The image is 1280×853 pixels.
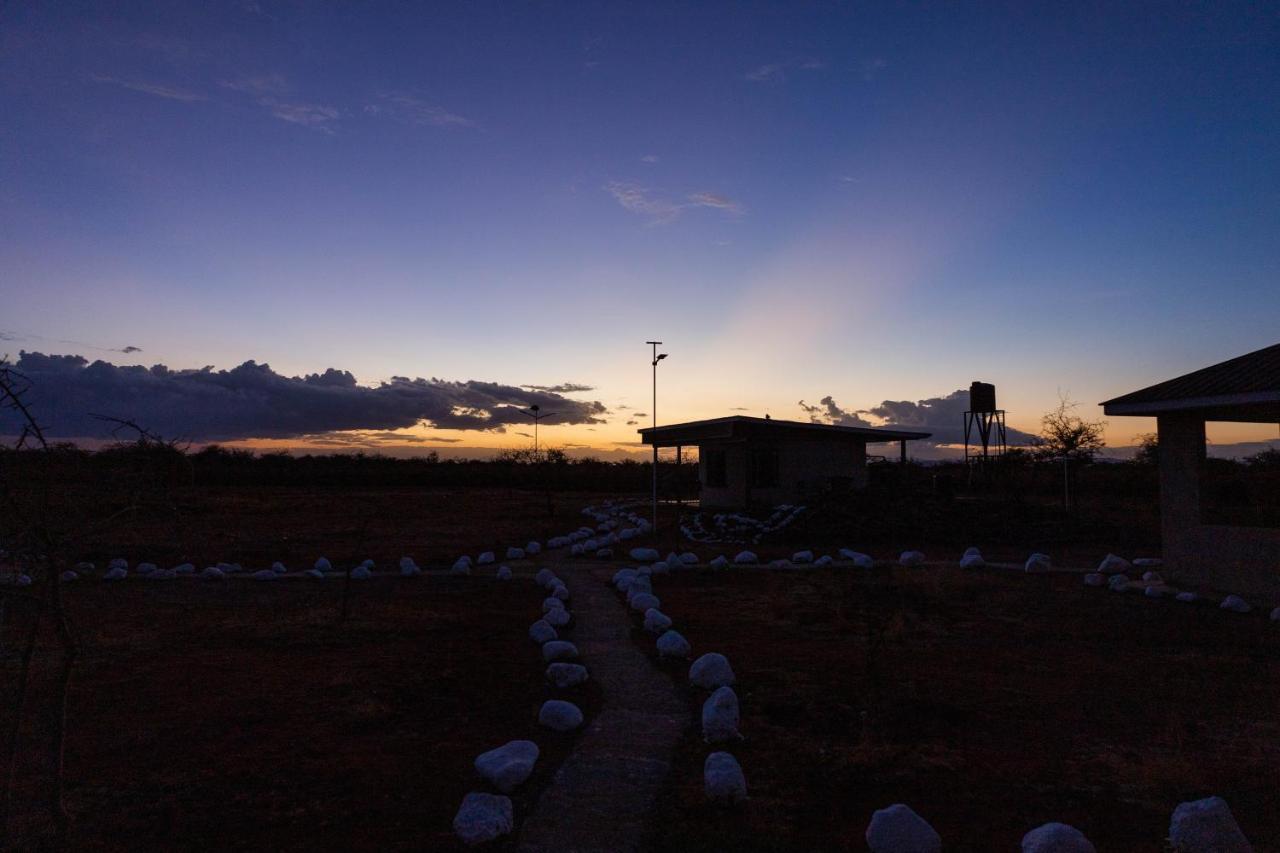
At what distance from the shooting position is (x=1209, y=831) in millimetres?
4215

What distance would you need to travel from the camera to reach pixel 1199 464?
42.8 feet

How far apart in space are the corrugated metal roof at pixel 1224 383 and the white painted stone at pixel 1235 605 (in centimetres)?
289

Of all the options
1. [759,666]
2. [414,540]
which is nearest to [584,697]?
[759,666]

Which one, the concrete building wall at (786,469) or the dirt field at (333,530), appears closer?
the dirt field at (333,530)

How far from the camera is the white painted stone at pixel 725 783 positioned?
5.11 meters

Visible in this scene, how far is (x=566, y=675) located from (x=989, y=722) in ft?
12.6

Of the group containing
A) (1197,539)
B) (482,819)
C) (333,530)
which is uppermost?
(1197,539)

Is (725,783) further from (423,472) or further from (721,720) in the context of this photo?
(423,472)

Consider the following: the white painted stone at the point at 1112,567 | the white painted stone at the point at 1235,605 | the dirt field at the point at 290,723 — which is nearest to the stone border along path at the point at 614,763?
the dirt field at the point at 290,723

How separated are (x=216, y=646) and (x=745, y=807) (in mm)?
7757

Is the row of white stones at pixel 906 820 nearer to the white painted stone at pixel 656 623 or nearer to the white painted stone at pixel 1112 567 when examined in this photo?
the white painted stone at pixel 656 623

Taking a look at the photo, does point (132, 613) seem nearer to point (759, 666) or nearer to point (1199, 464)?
point (759, 666)

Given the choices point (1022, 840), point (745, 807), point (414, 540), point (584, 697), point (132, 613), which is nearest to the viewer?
point (1022, 840)

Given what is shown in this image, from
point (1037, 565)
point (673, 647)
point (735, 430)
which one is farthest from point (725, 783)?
point (735, 430)
